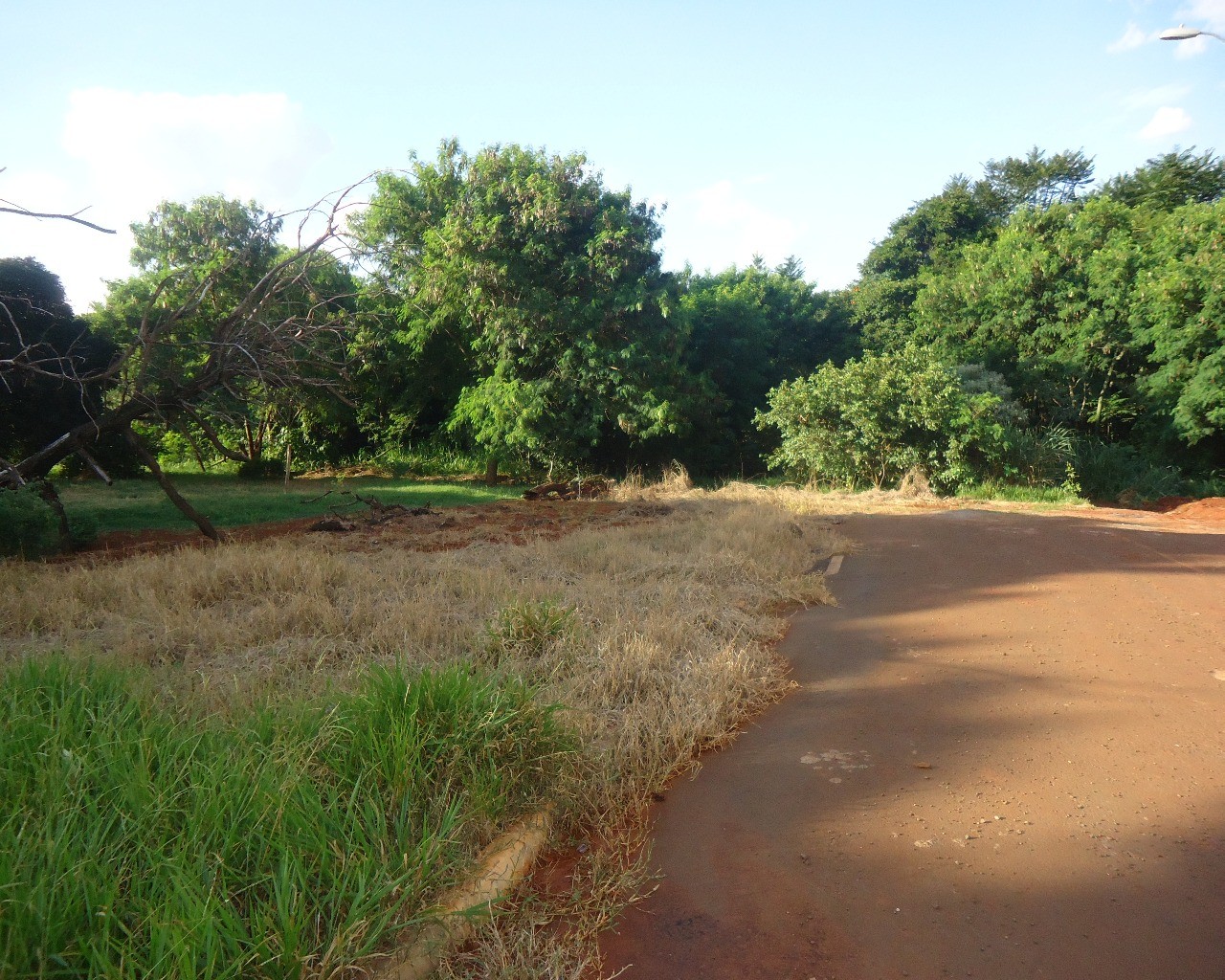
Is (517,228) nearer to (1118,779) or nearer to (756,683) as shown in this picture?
(756,683)

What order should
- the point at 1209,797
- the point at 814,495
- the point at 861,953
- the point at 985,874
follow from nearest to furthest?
the point at 861,953 < the point at 985,874 < the point at 1209,797 < the point at 814,495

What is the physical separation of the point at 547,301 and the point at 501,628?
47.4 ft

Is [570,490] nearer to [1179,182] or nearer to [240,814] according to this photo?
[240,814]

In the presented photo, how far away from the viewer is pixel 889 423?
706 inches

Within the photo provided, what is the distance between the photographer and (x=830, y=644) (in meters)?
5.93

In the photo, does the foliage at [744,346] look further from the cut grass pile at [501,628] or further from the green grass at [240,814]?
the green grass at [240,814]

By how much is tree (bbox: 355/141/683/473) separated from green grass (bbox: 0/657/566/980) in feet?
49.7

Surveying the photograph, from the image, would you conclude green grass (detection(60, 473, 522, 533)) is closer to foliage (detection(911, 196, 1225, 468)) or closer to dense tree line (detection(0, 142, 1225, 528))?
dense tree line (detection(0, 142, 1225, 528))

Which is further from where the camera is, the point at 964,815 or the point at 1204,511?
the point at 1204,511

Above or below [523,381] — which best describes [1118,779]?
below

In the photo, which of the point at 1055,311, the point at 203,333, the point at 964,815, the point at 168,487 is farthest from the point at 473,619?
the point at 1055,311

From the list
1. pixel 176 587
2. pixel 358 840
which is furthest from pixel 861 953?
pixel 176 587

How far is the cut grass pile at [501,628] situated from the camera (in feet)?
12.7

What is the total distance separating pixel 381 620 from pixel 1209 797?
461 centimetres
